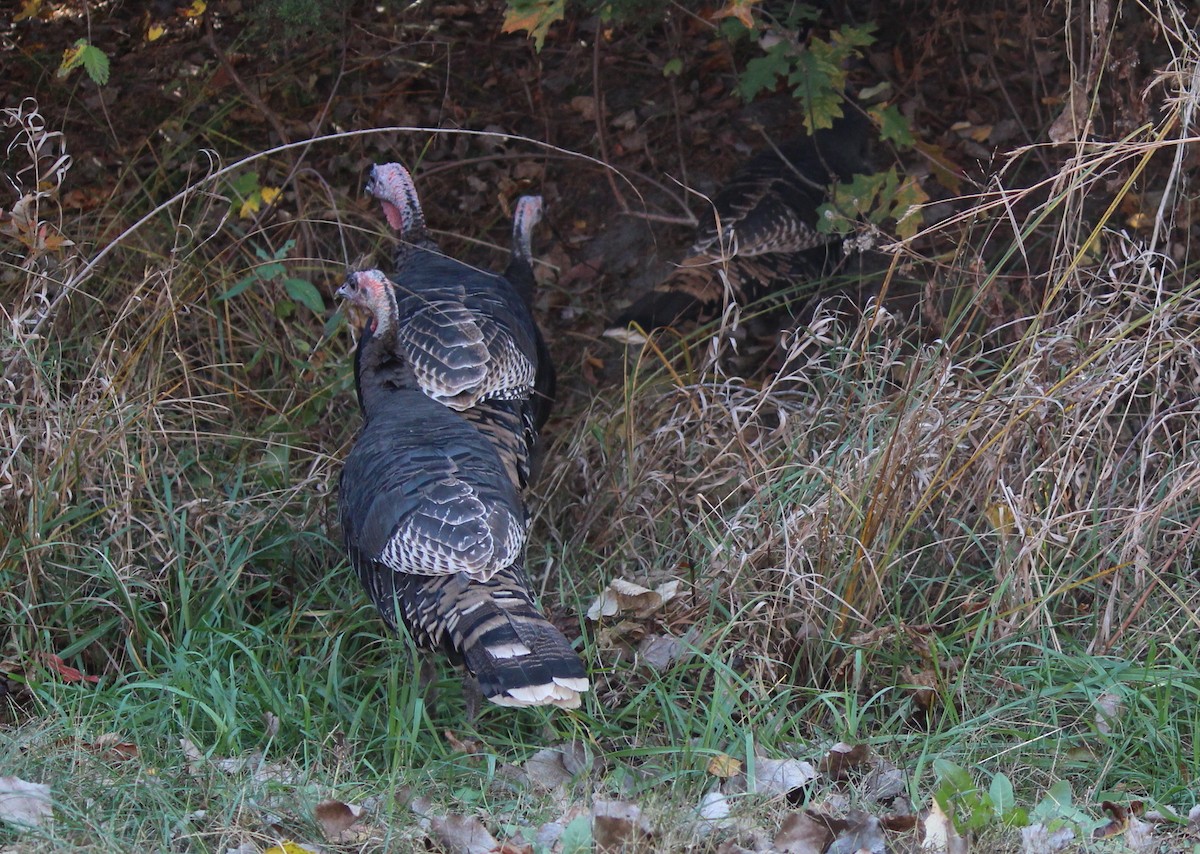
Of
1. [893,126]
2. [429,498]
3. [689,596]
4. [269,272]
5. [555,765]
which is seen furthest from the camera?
[269,272]

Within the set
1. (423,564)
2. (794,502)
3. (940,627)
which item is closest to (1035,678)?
(940,627)

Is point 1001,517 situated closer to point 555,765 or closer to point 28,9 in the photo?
point 555,765

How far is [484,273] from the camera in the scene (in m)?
5.12

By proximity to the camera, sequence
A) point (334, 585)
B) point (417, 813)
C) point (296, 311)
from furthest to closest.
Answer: point (296, 311)
point (334, 585)
point (417, 813)

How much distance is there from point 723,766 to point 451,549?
3.00 ft

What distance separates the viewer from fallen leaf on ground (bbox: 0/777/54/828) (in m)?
2.88

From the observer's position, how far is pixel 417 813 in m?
3.13

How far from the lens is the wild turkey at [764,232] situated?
546 centimetres

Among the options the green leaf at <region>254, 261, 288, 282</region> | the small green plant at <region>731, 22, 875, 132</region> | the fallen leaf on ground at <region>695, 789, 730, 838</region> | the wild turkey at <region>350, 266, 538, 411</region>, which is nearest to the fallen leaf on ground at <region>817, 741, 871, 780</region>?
the fallen leaf on ground at <region>695, 789, 730, 838</region>

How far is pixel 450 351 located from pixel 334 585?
35.0 inches

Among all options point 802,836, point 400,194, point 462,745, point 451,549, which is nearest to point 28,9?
point 400,194

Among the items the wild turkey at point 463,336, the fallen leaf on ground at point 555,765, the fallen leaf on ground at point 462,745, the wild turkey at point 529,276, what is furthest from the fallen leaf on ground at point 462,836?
the wild turkey at point 529,276

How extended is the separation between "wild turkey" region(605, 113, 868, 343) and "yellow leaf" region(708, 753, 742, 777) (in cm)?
230

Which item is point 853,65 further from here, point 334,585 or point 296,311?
point 334,585
